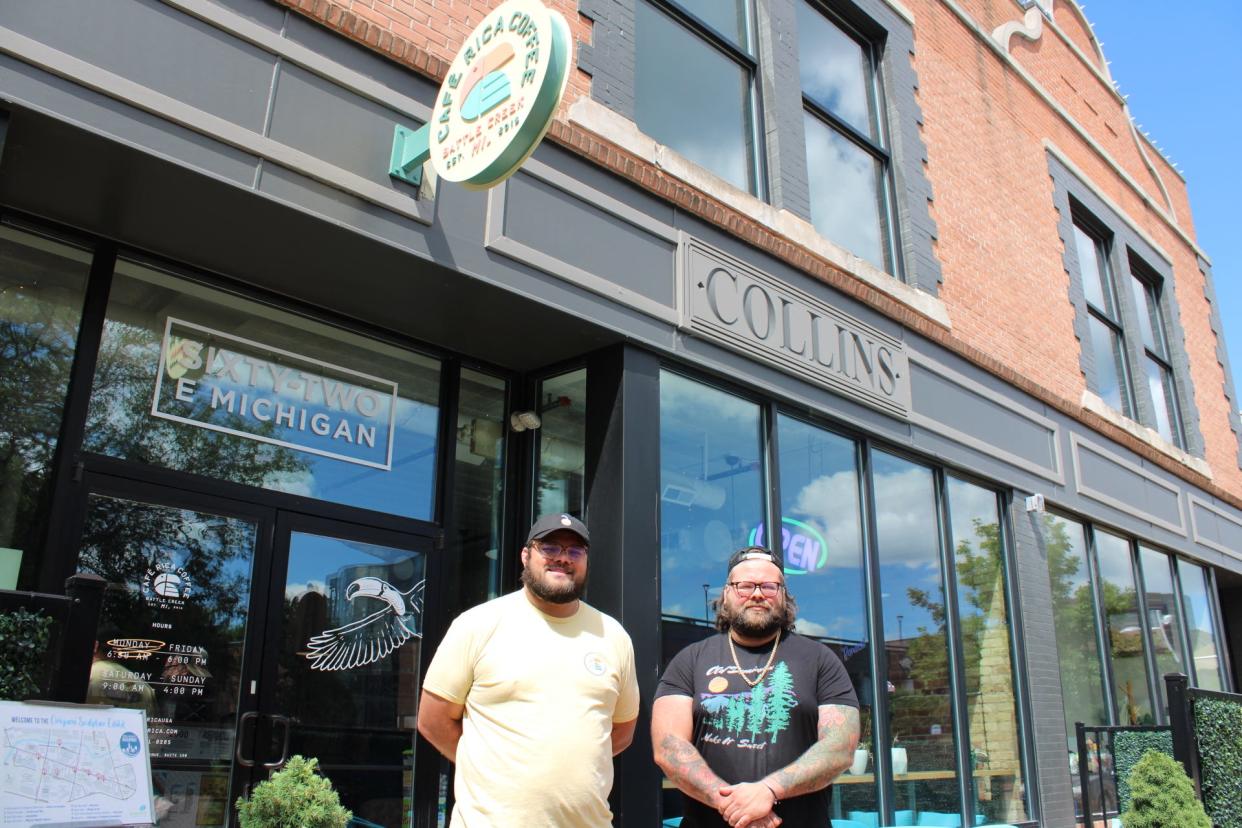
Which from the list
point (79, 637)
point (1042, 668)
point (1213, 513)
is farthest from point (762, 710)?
point (1213, 513)

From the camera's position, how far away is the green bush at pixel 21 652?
10.9ft

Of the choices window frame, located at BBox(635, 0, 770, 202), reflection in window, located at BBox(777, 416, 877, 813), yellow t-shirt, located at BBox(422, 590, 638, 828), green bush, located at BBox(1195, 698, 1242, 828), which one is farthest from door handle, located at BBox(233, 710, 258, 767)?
green bush, located at BBox(1195, 698, 1242, 828)

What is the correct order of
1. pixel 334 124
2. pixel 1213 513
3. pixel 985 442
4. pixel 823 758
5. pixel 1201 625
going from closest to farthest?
pixel 823 758
pixel 334 124
pixel 985 442
pixel 1201 625
pixel 1213 513

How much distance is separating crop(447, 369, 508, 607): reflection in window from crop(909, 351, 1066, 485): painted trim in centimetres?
350

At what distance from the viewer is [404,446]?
564 cm

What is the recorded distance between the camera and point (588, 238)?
18.6 feet

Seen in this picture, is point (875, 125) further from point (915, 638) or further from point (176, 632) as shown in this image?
point (176, 632)

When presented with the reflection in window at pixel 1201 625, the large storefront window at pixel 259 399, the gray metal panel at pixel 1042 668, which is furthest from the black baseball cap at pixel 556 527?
the reflection in window at pixel 1201 625

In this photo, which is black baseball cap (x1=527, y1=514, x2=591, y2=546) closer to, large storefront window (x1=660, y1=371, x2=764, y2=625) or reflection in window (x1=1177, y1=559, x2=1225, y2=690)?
large storefront window (x1=660, y1=371, x2=764, y2=625)

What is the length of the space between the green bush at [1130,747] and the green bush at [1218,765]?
47cm

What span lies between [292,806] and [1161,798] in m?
5.48

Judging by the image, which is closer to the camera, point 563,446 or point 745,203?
point 563,446

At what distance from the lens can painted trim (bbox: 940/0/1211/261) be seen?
34.7 feet

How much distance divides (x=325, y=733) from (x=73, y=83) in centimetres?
313
